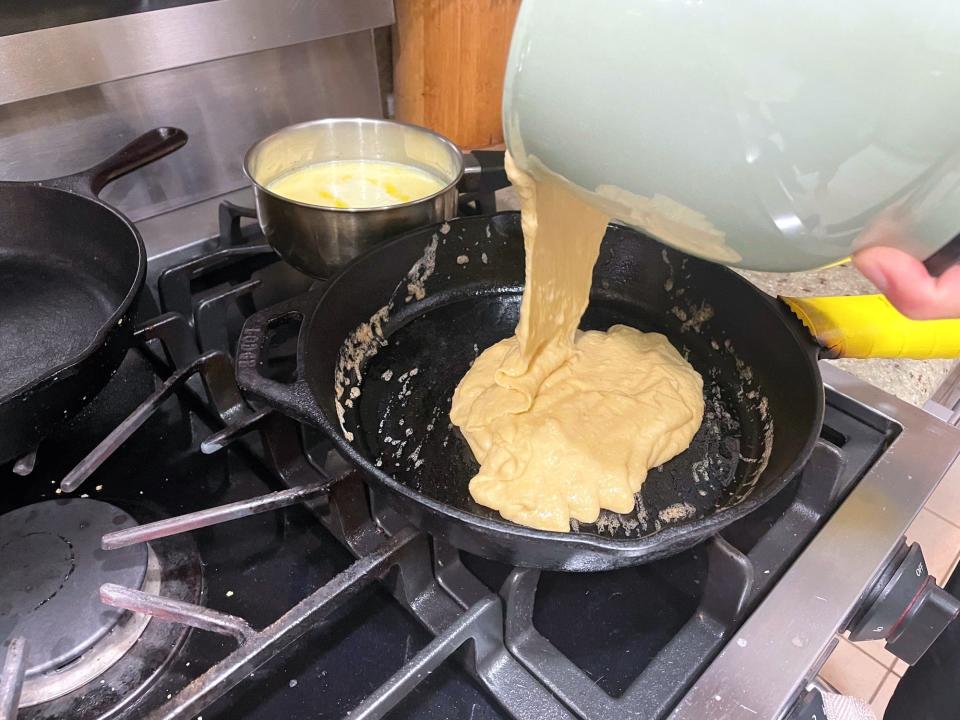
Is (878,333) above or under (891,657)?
above

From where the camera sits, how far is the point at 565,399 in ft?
2.89

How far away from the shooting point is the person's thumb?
48 cm

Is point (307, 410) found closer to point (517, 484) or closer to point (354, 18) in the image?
point (517, 484)

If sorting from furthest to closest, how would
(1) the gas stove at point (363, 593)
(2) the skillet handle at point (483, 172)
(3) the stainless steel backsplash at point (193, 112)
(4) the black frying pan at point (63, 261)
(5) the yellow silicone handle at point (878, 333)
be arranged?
(2) the skillet handle at point (483, 172)
(3) the stainless steel backsplash at point (193, 112)
(4) the black frying pan at point (63, 261)
(5) the yellow silicone handle at point (878, 333)
(1) the gas stove at point (363, 593)

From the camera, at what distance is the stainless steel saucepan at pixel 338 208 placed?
89 centimetres

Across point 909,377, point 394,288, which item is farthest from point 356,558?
point 909,377

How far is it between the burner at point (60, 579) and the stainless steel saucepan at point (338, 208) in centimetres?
41

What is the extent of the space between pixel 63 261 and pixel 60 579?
53 cm

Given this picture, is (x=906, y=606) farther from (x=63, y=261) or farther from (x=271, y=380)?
(x=63, y=261)

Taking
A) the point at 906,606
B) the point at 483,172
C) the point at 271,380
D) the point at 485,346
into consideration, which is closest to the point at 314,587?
the point at 271,380

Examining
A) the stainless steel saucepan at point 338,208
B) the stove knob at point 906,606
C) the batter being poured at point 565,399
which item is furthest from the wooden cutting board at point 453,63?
the stove knob at point 906,606

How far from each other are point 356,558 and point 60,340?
1.69 feet

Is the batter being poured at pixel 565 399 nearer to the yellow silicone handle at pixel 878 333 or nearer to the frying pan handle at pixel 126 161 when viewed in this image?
the yellow silicone handle at pixel 878 333

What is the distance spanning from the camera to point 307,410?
2.07 ft
